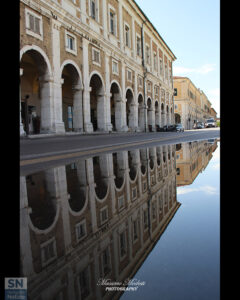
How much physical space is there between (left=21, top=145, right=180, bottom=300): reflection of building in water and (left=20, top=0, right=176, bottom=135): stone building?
9.37 metres

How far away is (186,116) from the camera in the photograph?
2299 inches

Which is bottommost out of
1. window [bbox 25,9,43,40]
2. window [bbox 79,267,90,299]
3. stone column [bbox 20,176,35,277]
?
stone column [bbox 20,176,35,277]

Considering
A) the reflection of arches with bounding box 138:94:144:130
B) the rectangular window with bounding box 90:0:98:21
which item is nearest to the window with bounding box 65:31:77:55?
the rectangular window with bounding box 90:0:98:21

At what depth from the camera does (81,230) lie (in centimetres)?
124

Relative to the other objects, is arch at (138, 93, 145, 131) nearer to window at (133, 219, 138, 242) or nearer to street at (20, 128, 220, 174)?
street at (20, 128, 220, 174)

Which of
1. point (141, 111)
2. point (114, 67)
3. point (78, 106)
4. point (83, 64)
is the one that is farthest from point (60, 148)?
point (141, 111)

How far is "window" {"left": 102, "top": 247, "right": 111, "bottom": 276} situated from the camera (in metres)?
0.85

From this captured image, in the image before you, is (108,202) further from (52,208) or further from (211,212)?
(211,212)

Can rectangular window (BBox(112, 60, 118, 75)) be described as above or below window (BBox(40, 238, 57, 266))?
above

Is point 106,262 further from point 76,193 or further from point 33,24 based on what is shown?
point 33,24

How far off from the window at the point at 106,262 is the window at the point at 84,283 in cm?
6
